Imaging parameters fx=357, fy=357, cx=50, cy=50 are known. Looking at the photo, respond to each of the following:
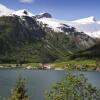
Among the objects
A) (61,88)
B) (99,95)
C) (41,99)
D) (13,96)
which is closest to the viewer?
(13,96)

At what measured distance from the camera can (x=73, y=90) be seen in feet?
172

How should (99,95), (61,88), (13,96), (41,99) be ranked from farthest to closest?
(41,99)
(99,95)
(61,88)
(13,96)

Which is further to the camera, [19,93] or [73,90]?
[73,90]

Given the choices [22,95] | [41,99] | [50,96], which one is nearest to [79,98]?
[50,96]

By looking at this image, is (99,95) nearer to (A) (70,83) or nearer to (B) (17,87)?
(A) (70,83)

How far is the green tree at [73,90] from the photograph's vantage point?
52.5 metres

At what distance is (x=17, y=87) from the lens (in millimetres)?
52031

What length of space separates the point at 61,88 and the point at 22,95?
6479 millimetres

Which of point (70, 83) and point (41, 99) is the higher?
point (70, 83)

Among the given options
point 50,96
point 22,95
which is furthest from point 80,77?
point 22,95

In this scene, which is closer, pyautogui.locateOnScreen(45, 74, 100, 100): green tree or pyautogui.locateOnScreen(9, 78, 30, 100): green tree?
pyautogui.locateOnScreen(9, 78, 30, 100): green tree

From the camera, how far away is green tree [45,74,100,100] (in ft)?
172

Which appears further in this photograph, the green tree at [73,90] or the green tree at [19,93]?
the green tree at [73,90]

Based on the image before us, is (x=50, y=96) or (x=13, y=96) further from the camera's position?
(x=50, y=96)
